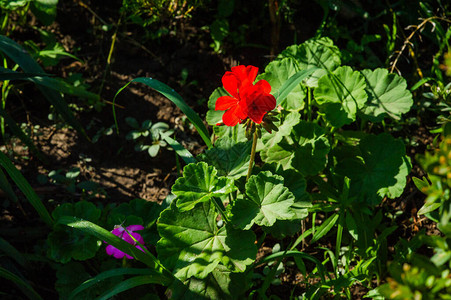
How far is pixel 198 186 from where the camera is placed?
1756 millimetres

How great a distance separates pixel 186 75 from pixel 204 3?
531mm

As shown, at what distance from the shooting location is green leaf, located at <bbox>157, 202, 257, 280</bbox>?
171cm

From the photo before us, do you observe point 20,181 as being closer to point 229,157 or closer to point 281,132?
point 229,157

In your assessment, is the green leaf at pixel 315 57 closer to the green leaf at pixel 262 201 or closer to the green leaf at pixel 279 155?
the green leaf at pixel 279 155

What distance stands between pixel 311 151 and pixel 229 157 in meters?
0.43

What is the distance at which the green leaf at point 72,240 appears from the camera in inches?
78.0

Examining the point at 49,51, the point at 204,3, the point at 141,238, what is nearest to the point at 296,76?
the point at 141,238

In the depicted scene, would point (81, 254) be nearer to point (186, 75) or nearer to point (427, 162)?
point (186, 75)

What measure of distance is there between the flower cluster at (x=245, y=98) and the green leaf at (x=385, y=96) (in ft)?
2.65

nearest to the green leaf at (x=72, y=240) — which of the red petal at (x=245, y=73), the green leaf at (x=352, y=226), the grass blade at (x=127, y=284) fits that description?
the grass blade at (x=127, y=284)


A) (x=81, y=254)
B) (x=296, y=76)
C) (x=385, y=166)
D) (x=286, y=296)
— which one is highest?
(x=296, y=76)

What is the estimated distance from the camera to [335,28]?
2693 mm

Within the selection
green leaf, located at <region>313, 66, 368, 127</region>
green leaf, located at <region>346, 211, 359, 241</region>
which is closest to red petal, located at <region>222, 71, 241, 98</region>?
green leaf, located at <region>313, 66, 368, 127</region>

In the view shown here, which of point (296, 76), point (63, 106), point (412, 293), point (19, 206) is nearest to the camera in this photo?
point (412, 293)
